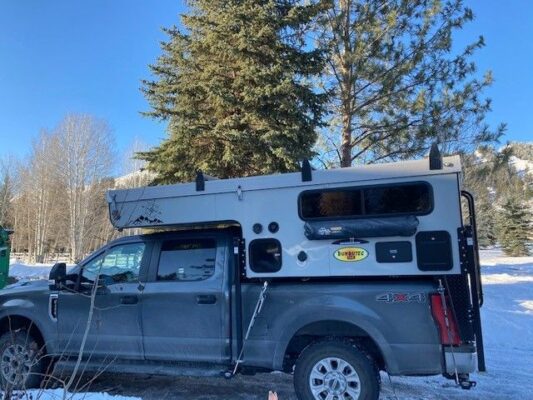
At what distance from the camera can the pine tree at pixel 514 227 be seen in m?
36.1

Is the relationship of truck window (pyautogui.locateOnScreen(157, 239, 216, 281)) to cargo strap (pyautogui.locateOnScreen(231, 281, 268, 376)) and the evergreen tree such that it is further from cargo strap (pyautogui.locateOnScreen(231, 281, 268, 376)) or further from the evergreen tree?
the evergreen tree

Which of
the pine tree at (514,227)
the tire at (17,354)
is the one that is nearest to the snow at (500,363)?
the tire at (17,354)

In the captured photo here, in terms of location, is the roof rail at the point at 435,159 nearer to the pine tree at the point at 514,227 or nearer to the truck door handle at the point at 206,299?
the truck door handle at the point at 206,299

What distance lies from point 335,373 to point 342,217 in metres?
1.55

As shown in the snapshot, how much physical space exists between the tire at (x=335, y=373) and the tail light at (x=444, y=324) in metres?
0.74

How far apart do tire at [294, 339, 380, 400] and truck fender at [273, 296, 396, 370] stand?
0.20m

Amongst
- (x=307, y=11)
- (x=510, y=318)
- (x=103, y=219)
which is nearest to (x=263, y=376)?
(x=510, y=318)

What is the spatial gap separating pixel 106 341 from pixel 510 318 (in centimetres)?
850

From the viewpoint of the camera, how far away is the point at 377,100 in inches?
499

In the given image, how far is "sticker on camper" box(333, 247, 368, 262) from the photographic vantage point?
4730 mm

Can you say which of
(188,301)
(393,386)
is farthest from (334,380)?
(188,301)

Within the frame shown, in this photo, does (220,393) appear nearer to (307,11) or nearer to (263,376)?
(263,376)

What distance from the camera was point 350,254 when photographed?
4770 mm

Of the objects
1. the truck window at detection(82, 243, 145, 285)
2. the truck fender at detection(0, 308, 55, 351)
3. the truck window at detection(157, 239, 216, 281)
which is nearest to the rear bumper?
the truck window at detection(157, 239, 216, 281)
